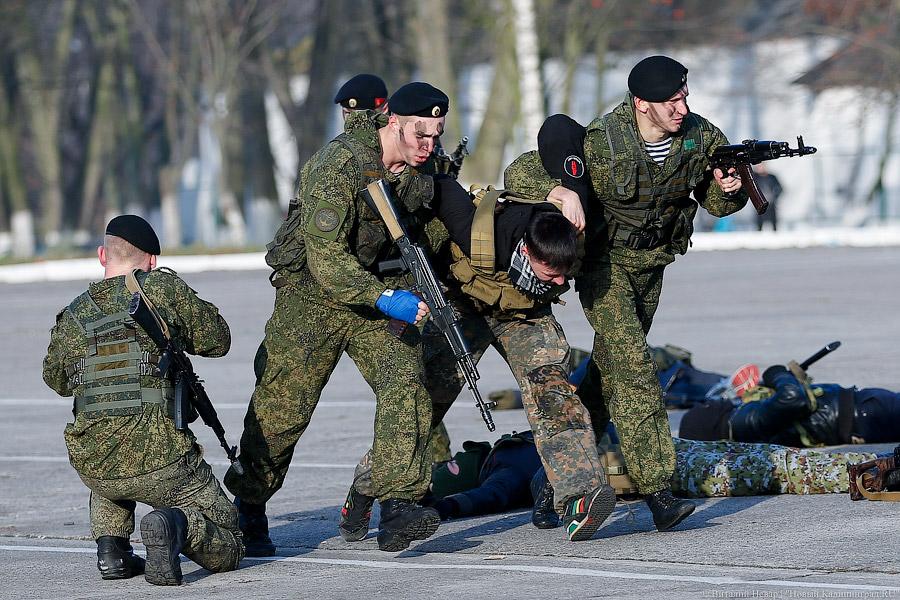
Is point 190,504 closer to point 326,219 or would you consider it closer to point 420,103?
point 326,219

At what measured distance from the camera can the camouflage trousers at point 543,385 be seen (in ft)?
20.4

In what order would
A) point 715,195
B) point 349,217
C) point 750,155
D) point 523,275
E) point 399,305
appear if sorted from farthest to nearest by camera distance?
point 715,195, point 750,155, point 523,275, point 349,217, point 399,305

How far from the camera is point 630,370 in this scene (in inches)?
258

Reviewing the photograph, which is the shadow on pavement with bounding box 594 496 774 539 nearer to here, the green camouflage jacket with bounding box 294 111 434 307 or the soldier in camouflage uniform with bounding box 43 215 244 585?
the green camouflage jacket with bounding box 294 111 434 307

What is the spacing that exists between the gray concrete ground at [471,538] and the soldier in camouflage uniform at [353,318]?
32 cm

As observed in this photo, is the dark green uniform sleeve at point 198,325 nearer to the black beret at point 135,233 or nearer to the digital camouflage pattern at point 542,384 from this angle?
A: the black beret at point 135,233

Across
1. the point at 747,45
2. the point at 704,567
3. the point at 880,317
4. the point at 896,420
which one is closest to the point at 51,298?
the point at 880,317

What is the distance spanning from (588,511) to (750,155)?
1682 mm

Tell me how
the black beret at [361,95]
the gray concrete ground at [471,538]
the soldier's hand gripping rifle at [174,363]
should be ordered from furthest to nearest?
the black beret at [361,95]
the soldier's hand gripping rifle at [174,363]
the gray concrete ground at [471,538]

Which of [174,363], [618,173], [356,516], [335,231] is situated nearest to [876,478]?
[618,173]

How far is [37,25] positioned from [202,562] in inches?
1423

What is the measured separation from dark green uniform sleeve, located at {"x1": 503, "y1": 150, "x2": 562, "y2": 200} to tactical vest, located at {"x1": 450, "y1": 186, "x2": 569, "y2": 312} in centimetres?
7

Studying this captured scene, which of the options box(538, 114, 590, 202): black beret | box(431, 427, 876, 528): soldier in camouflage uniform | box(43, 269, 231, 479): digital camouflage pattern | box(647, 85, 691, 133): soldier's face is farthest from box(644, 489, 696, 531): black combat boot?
box(43, 269, 231, 479): digital camouflage pattern

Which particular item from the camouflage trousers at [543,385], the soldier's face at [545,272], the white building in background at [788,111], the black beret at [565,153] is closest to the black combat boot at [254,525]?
the camouflage trousers at [543,385]
